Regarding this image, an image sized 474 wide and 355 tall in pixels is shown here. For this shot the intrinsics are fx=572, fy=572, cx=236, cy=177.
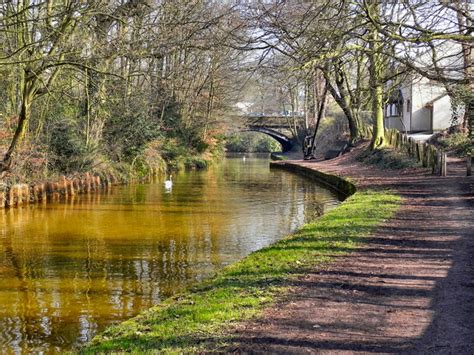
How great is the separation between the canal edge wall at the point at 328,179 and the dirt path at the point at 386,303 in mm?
9888

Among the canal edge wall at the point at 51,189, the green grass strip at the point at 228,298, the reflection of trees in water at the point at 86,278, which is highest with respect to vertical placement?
the canal edge wall at the point at 51,189

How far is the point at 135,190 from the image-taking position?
915 inches

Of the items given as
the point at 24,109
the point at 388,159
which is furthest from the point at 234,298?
the point at 388,159

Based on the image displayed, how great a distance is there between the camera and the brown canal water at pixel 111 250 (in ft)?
23.1

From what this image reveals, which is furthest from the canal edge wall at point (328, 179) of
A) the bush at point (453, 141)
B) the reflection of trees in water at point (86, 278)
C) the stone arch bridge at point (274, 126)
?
the stone arch bridge at point (274, 126)

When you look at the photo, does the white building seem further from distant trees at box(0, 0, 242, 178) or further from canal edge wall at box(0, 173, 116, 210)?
canal edge wall at box(0, 173, 116, 210)

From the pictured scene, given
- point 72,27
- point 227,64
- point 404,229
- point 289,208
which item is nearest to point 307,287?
point 404,229

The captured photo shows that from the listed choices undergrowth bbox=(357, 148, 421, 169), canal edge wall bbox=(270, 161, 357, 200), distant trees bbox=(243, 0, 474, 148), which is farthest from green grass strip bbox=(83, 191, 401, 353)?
undergrowth bbox=(357, 148, 421, 169)

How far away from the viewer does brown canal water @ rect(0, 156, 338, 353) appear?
705 centimetres

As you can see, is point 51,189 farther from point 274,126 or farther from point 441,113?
point 274,126

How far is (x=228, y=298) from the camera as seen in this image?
619cm

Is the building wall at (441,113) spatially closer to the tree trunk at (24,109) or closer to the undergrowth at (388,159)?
the undergrowth at (388,159)

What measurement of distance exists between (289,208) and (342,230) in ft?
25.8

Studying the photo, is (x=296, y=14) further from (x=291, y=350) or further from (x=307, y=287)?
(x=291, y=350)
